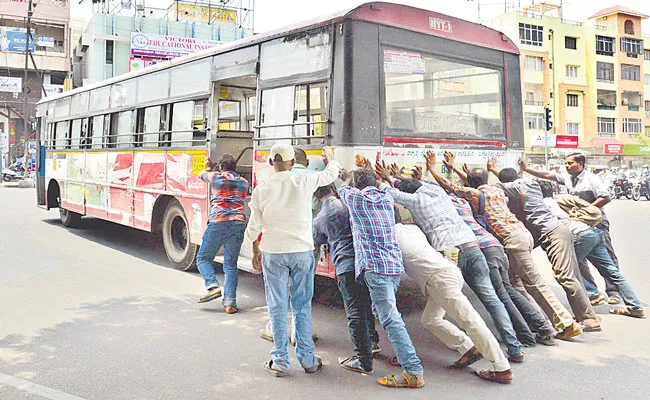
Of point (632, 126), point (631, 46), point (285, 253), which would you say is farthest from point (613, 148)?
point (285, 253)

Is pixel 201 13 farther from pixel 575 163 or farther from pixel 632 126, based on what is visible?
pixel 575 163

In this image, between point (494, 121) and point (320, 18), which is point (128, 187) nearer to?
point (320, 18)

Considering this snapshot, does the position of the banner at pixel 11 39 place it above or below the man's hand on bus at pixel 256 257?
above

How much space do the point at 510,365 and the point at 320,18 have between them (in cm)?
374

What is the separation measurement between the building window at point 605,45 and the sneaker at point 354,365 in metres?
49.9

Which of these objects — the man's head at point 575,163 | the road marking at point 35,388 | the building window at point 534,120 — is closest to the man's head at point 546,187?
the man's head at point 575,163

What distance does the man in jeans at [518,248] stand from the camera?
5500 millimetres

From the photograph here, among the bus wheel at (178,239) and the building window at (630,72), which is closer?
the bus wheel at (178,239)

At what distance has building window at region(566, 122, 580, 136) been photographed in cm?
4662

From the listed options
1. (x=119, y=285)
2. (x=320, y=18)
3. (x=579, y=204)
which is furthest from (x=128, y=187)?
(x=579, y=204)

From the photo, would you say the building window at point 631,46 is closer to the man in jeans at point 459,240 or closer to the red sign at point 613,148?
the red sign at point 613,148

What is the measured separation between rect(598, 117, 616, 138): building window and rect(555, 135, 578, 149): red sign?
720cm

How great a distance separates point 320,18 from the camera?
6.06 metres

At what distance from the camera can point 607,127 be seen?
4859cm
